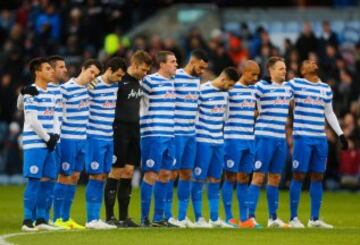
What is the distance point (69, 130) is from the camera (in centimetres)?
2369

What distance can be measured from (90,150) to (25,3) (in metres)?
21.1

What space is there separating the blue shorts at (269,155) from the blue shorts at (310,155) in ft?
0.89

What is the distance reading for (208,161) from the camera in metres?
24.3

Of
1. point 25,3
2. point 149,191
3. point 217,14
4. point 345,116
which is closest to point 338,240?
point 149,191

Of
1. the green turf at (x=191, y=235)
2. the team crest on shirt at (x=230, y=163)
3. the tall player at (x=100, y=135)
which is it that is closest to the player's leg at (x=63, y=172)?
the tall player at (x=100, y=135)

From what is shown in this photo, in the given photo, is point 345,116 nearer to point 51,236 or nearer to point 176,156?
Result: point 176,156

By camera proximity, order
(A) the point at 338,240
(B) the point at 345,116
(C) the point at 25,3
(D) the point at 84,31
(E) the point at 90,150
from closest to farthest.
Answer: (A) the point at 338,240
(E) the point at 90,150
(B) the point at 345,116
(D) the point at 84,31
(C) the point at 25,3

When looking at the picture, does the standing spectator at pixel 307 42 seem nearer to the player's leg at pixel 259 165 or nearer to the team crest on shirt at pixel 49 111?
the player's leg at pixel 259 165

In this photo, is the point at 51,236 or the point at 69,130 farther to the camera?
the point at 69,130

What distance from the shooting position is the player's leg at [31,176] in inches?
883

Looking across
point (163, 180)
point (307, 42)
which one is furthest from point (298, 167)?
point (307, 42)

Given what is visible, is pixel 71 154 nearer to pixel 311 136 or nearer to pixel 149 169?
pixel 149 169

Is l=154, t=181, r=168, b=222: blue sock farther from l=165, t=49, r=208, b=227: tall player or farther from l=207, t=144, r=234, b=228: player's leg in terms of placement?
l=207, t=144, r=234, b=228: player's leg

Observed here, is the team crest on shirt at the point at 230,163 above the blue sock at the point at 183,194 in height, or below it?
above
